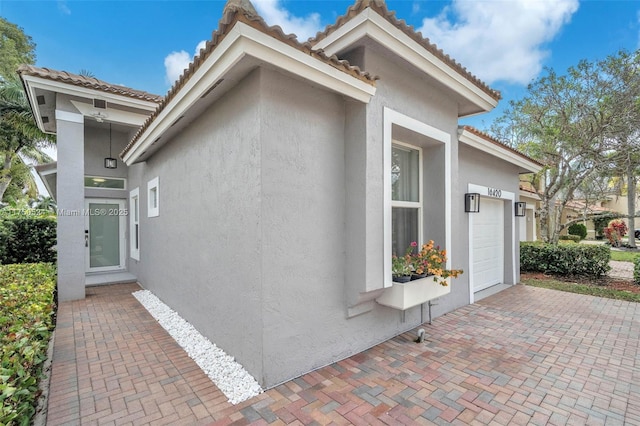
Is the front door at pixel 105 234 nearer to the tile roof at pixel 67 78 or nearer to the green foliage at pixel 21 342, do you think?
the green foliage at pixel 21 342

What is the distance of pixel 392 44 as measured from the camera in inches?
186

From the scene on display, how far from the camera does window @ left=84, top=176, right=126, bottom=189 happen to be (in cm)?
1112

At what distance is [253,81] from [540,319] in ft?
25.5

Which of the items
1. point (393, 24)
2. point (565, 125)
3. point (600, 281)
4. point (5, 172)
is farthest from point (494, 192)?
point (5, 172)

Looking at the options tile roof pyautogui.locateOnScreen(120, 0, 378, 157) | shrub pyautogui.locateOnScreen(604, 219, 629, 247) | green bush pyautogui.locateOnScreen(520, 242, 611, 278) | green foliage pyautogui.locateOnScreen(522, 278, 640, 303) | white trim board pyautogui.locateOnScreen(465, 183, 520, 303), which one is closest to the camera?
tile roof pyautogui.locateOnScreen(120, 0, 378, 157)

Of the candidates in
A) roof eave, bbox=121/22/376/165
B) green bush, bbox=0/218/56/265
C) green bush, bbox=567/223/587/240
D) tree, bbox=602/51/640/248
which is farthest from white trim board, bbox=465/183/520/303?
green bush, bbox=567/223/587/240

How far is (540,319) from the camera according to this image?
682 centimetres

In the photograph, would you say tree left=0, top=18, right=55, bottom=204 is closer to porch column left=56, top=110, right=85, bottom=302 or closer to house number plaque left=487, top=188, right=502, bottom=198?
porch column left=56, top=110, right=85, bottom=302

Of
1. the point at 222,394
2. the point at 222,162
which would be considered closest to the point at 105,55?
the point at 222,162

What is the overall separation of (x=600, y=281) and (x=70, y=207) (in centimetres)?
1803

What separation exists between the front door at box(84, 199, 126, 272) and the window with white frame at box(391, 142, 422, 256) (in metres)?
11.0

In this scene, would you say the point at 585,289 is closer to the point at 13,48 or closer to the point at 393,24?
the point at 393,24

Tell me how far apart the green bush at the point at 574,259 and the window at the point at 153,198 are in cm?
1469

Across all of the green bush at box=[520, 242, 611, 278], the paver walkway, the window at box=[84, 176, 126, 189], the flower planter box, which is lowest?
the paver walkway
